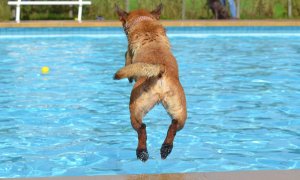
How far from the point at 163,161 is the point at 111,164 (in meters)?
0.50

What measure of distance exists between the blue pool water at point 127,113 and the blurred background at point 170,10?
516 cm

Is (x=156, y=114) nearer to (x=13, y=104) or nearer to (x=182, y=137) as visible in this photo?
(x=182, y=137)

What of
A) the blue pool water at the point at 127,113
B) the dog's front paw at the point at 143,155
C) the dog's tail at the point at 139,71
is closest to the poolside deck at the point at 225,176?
the dog's front paw at the point at 143,155

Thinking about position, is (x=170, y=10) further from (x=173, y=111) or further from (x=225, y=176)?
(x=225, y=176)

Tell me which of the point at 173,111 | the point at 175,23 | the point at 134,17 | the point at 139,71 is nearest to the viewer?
the point at 139,71

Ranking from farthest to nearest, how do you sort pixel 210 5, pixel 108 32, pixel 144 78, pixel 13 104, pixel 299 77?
1. pixel 210 5
2. pixel 108 32
3. pixel 299 77
4. pixel 13 104
5. pixel 144 78

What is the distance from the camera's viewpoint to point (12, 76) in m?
12.1

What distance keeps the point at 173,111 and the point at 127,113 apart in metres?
3.73

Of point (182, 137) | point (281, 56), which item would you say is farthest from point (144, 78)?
point (281, 56)

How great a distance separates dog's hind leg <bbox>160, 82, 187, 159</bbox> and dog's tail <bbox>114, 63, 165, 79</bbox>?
0.23 metres

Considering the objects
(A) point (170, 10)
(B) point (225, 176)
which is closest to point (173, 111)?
(B) point (225, 176)

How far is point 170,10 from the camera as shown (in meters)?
22.4

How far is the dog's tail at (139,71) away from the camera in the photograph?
15.2 ft

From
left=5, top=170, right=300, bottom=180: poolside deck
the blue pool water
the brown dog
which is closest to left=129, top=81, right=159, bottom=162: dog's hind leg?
the brown dog
